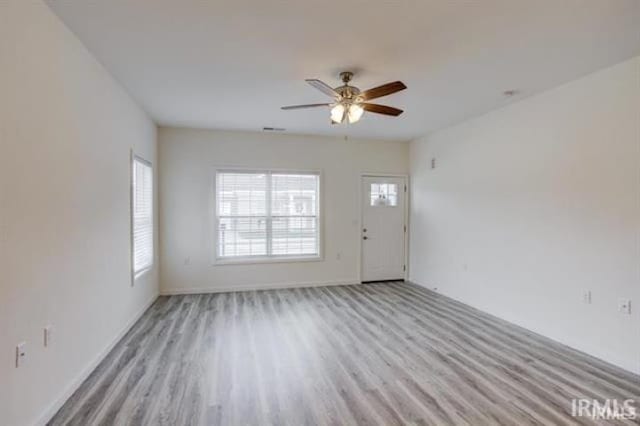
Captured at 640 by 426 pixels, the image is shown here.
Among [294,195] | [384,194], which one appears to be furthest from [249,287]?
[384,194]

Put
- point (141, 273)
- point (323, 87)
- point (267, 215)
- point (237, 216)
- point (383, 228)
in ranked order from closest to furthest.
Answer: point (323, 87) → point (141, 273) → point (237, 216) → point (267, 215) → point (383, 228)

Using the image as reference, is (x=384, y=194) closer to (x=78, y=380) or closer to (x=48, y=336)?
(x=78, y=380)

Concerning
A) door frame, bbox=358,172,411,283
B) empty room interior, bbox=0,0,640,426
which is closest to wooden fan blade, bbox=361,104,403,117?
empty room interior, bbox=0,0,640,426

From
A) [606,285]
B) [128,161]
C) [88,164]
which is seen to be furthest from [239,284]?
[606,285]

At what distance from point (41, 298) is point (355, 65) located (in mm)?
2953

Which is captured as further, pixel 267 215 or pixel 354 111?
pixel 267 215

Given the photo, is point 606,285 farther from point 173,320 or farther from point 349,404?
point 173,320

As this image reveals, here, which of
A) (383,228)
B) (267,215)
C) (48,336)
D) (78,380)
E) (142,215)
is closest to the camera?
(48,336)

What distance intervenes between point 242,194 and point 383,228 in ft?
8.81

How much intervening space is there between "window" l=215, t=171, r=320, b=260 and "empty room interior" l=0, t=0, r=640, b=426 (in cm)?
9

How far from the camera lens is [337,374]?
278 centimetres

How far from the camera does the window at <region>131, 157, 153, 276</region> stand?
4012 mm

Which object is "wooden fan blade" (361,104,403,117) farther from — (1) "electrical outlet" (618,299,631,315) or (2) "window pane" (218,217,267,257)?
(2) "window pane" (218,217,267,257)

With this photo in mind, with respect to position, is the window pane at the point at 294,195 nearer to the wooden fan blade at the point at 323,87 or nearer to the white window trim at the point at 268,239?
the white window trim at the point at 268,239
